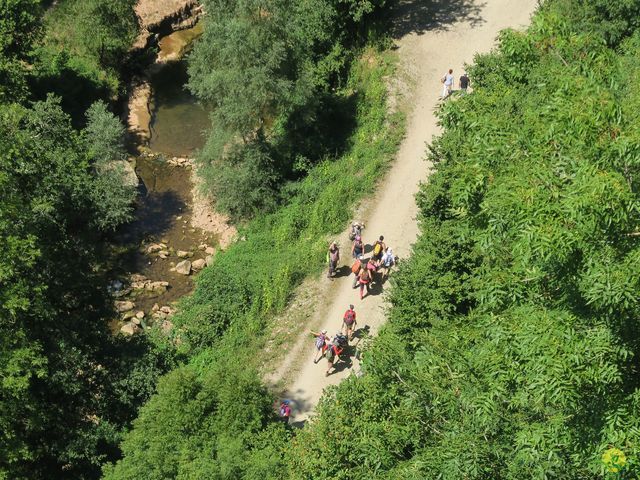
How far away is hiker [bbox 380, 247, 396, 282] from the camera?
87.1 ft

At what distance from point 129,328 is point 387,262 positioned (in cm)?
1223

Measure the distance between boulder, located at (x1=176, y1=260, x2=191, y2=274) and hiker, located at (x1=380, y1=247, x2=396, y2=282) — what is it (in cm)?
1071

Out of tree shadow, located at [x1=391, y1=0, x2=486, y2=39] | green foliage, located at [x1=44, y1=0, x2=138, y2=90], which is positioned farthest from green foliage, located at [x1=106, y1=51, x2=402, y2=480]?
green foliage, located at [x1=44, y1=0, x2=138, y2=90]

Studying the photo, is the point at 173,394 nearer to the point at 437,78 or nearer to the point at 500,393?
the point at 500,393

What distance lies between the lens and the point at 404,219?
29.9m

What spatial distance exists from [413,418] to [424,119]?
2185 centimetres

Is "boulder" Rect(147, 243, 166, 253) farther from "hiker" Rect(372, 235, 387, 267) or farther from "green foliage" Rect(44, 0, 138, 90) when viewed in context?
"green foliage" Rect(44, 0, 138, 90)

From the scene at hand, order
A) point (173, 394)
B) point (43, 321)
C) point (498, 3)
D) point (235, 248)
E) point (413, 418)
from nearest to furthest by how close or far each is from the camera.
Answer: point (413, 418) → point (173, 394) → point (43, 321) → point (235, 248) → point (498, 3)

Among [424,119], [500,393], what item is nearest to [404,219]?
[424,119]

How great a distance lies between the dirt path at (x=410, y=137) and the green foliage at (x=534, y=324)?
6659 millimetres

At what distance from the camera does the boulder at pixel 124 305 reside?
30938 mm

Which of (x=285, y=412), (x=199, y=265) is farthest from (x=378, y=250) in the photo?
(x=199, y=265)

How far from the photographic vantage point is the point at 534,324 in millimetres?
11523

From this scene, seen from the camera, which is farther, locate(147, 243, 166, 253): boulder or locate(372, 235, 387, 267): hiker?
locate(147, 243, 166, 253): boulder
